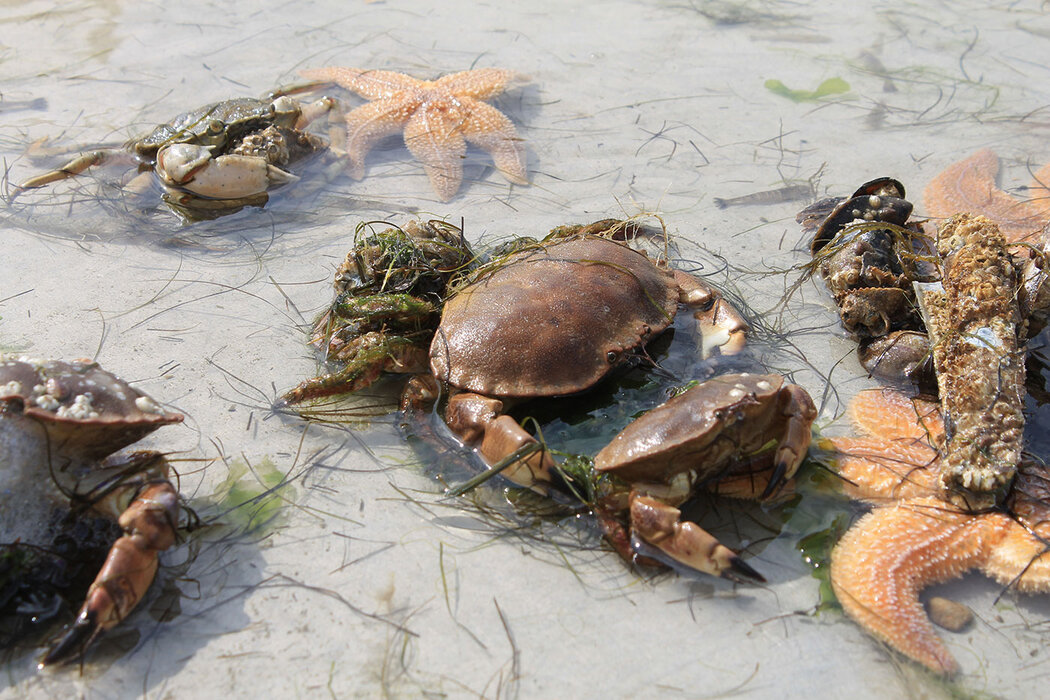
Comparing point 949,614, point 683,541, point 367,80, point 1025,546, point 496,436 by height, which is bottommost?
point 949,614

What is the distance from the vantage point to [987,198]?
607 cm

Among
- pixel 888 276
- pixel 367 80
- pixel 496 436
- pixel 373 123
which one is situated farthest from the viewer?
pixel 367 80

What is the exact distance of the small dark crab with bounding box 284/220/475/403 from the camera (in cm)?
444

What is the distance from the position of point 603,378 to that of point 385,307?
1357 mm

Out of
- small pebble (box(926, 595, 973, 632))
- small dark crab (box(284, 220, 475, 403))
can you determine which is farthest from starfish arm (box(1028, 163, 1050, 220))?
small dark crab (box(284, 220, 475, 403))

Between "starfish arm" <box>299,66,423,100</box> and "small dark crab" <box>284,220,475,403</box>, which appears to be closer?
"small dark crab" <box>284,220,475,403</box>

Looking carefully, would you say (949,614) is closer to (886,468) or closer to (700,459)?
(886,468)

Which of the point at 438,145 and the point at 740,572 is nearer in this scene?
the point at 740,572

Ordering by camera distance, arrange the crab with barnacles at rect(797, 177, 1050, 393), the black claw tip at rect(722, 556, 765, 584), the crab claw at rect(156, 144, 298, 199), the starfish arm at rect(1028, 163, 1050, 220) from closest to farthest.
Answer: the black claw tip at rect(722, 556, 765, 584)
the crab with barnacles at rect(797, 177, 1050, 393)
the starfish arm at rect(1028, 163, 1050, 220)
the crab claw at rect(156, 144, 298, 199)

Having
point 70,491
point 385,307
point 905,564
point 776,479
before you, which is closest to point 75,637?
point 70,491

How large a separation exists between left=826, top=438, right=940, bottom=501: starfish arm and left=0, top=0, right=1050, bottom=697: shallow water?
510mm

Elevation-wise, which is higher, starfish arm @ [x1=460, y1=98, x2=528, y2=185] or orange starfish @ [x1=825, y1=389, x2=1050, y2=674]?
starfish arm @ [x1=460, y1=98, x2=528, y2=185]

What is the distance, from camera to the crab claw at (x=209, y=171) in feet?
20.3

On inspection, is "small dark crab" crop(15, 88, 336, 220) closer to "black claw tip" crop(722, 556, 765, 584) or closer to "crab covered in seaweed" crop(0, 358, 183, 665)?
"crab covered in seaweed" crop(0, 358, 183, 665)
